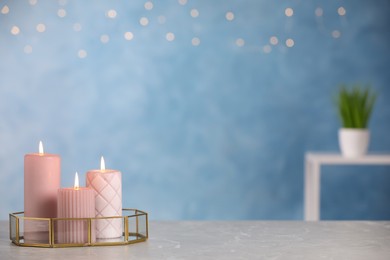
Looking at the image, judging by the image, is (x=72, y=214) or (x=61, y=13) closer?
(x=72, y=214)

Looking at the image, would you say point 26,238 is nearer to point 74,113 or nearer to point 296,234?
point 296,234

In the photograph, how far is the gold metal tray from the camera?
124 cm

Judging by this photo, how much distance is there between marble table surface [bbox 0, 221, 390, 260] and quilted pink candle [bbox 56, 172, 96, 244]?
0.09 feet

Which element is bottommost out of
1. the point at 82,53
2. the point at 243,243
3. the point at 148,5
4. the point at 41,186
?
the point at 243,243

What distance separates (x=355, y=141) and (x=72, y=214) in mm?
2184

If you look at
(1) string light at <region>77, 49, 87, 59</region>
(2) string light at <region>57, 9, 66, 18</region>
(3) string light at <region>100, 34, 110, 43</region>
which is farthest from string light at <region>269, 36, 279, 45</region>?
(2) string light at <region>57, 9, 66, 18</region>

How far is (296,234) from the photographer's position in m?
A: 1.39

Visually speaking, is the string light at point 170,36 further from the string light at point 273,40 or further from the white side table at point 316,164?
the white side table at point 316,164

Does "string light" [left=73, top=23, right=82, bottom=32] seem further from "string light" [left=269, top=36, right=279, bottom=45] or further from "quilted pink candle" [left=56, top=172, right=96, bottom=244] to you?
"quilted pink candle" [left=56, top=172, right=96, bottom=244]

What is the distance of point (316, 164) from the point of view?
3170 millimetres

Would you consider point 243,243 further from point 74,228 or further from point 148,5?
point 148,5

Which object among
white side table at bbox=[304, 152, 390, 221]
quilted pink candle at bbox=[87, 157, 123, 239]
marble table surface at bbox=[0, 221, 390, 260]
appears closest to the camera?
marble table surface at bbox=[0, 221, 390, 260]

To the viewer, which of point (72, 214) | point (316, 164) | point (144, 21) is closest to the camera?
point (72, 214)

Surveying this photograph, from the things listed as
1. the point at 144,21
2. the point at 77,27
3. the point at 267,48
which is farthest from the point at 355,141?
the point at 77,27
